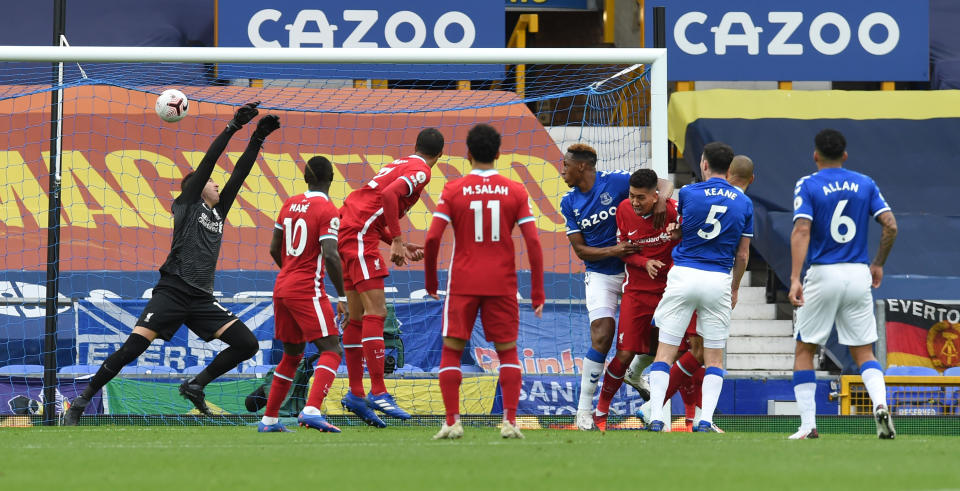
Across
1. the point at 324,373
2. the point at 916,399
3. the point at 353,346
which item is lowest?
the point at 916,399

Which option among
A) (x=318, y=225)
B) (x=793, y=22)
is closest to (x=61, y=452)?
(x=318, y=225)

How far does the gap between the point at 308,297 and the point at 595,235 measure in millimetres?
2332

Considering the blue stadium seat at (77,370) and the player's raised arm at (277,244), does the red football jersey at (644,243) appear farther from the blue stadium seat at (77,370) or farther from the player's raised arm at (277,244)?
the blue stadium seat at (77,370)

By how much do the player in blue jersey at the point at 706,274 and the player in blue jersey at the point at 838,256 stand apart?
684 millimetres

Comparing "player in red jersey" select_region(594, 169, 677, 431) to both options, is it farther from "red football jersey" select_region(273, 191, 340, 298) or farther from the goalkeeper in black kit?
the goalkeeper in black kit

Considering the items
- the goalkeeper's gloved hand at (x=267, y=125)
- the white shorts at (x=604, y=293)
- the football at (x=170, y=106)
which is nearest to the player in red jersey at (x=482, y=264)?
the white shorts at (x=604, y=293)

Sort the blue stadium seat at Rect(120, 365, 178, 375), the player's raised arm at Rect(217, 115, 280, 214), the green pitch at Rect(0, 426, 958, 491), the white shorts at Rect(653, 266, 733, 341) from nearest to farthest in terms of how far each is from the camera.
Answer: the green pitch at Rect(0, 426, 958, 491)
the white shorts at Rect(653, 266, 733, 341)
the player's raised arm at Rect(217, 115, 280, 214)
the blue stadium seat at Rect(120, 365, 178, 375)

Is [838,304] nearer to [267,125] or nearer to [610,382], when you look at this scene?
[610,382]

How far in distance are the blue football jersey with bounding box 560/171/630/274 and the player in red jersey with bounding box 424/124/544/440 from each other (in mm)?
2138

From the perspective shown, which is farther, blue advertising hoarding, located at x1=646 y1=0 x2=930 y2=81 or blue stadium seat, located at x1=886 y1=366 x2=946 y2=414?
blue advertising hoarding, located at x1=646 y1=0 x2=930 y2=81

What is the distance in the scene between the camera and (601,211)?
9.48 meters

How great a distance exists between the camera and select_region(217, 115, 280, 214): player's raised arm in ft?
30.3

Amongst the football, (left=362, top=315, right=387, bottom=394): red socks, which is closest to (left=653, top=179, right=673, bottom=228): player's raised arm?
(left=362, top=315, right=387, bottom=394): red socks

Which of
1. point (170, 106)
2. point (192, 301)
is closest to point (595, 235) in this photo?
point (192, 301)
